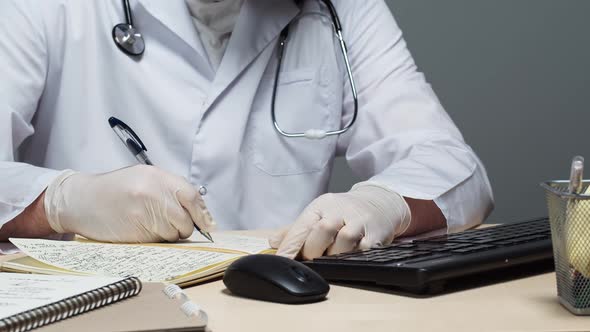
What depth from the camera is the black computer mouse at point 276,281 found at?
0.72 metres

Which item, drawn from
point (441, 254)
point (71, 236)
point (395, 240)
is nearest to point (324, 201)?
point (395, 240)

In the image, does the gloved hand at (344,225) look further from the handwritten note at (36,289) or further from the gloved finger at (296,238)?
the handwritten note at (36,289)

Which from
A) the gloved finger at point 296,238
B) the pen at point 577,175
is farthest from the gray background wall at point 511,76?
the pen at point 577,175

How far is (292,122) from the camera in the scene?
4.99ft

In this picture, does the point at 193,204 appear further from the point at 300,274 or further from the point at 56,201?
the point at 300,274

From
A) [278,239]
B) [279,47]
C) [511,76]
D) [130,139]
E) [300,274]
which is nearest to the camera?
[300,274]

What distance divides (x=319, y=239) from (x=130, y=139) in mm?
487

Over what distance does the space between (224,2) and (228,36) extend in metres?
0.06

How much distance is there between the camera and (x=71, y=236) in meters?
1.21

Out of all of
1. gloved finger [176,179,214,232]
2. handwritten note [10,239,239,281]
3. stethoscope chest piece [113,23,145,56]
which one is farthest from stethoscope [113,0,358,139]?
handwritten note [10,239,239,281]

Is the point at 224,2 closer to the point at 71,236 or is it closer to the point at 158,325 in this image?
the point at 71,236

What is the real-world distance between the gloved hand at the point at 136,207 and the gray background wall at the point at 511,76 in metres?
1.44

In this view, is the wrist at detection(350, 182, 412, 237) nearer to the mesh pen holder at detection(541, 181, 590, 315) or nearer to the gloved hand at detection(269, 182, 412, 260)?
the gloved hand at detection(269, 182, 412, 260)

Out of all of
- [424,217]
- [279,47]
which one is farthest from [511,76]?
[424,217]
